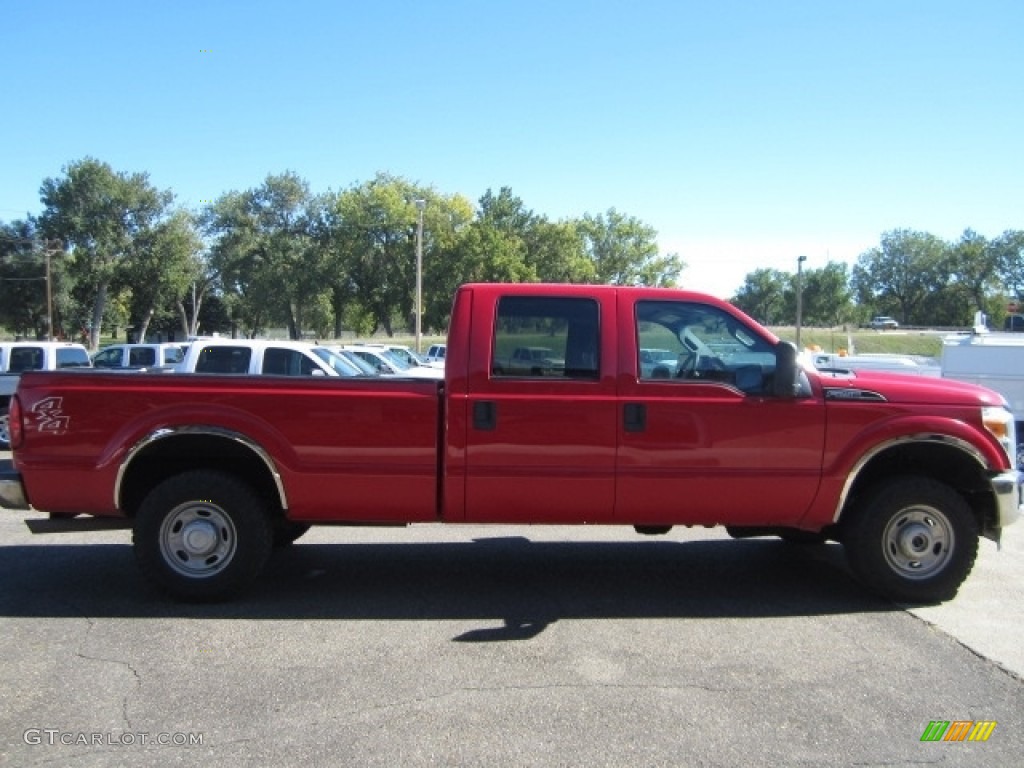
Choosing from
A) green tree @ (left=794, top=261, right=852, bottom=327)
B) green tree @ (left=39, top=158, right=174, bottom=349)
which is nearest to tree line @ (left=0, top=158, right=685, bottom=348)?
green tree @ (left=39, top=158, right=174, bottom=349)

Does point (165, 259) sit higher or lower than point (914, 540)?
higher

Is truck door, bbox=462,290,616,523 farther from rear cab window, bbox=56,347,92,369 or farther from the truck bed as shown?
rear cab window, bbox=56,347,92,369

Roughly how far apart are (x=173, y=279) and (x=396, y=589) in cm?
6524

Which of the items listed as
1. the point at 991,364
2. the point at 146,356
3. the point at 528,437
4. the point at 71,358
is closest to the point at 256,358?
the point at 71,358

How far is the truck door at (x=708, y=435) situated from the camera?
5145 mm

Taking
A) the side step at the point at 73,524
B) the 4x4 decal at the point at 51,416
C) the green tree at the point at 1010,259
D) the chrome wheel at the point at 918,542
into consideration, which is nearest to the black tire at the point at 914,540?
the chrome wheel at the point at 918,542

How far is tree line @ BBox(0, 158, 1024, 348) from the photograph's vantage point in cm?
6334

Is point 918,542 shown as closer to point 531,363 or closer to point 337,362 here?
point 531,363

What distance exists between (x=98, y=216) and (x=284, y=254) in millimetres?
14032

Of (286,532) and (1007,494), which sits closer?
(1007,494)

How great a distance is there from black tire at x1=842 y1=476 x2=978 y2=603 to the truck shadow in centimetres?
24

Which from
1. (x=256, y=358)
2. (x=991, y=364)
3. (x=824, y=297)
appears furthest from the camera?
(x=824, y=297)

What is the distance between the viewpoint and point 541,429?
5.11m

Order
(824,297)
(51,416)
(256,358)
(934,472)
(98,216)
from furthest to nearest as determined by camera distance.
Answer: (824,297) → (98,216) → (256,358) → (934,472) → (51,416)
